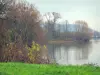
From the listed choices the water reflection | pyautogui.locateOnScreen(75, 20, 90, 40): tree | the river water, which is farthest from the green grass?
pyautogui.locateOnScreen(75, 20, 90, 40): tree

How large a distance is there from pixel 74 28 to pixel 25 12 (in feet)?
198

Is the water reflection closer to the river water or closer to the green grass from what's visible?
the river water

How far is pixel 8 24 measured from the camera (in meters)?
31.0

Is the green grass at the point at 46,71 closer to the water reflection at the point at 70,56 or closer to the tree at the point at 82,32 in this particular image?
the water reflection at the point at 70,56

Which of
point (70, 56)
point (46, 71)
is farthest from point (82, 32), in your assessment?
point (46, 71)

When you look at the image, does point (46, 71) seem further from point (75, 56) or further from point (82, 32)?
point (82, 32)

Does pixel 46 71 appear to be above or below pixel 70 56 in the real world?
above

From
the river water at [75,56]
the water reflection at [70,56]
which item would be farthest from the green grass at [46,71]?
the water reflection at [70,56]

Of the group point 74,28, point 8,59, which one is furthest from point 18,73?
point 74,28

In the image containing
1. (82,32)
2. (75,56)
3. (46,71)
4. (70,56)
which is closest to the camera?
(46,71)

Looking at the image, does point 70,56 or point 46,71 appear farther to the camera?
point 70,56

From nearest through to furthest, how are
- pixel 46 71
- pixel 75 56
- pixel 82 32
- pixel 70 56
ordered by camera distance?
pixel 46 71 → pixel 75 56 → pixel 70 56 → pixel 82 32

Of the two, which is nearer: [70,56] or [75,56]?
[75,56]

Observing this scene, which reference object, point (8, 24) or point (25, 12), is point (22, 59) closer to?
point (8, 24)
